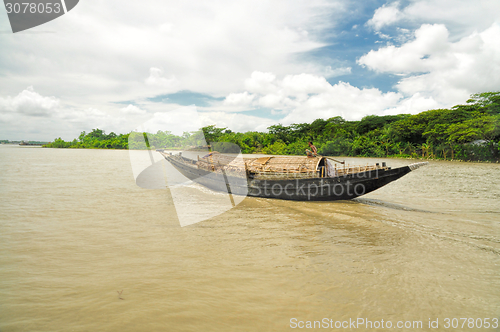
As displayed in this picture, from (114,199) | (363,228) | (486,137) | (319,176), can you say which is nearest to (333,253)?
(363,228)

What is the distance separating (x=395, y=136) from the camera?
35281mm

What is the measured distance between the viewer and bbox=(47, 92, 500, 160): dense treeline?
2481 centimetres

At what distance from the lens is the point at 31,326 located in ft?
8.59

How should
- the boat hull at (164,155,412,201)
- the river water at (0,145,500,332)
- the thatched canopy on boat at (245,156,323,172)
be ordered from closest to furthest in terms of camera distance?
the river water at (0,145,500,332) → the boat hull at (164,155,412,201) → the thatched canopy on boat at (245,156,323,172)

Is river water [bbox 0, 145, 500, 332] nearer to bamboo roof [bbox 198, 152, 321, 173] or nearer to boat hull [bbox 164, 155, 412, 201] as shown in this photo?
boat hull [bbox 164, 155, 412, 201]

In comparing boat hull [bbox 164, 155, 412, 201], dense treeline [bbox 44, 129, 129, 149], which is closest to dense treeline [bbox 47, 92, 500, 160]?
dense treeline [bbox 44, 129, 129, 149]

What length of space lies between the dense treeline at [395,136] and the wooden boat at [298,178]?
23310 millimetres

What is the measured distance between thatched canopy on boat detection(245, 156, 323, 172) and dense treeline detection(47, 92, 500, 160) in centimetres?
Result: 2426

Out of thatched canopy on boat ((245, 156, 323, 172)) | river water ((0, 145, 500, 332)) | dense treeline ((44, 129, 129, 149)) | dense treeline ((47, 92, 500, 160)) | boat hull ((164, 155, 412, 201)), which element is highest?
dense treeline ((44, 129, 129, 149))

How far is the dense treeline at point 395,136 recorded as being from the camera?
2481cm

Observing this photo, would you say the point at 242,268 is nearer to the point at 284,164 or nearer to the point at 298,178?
the point at 298,178

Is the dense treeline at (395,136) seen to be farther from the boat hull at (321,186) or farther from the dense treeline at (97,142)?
the boat hull at (321,186)

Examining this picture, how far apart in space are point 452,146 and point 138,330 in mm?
34586

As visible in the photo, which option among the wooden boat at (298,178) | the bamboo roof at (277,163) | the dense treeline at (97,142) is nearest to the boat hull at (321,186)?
the wooden boat at (298,178)
